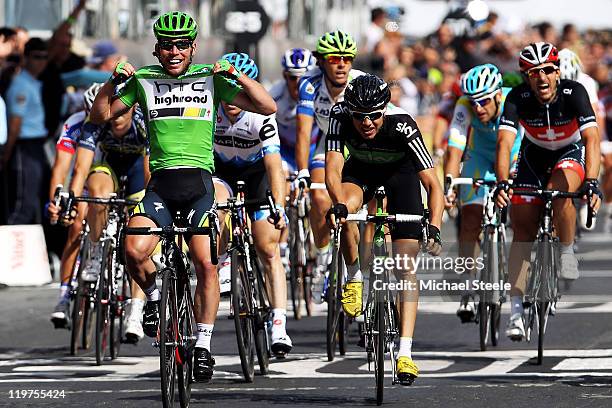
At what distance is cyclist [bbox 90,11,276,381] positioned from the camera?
10.3 meters

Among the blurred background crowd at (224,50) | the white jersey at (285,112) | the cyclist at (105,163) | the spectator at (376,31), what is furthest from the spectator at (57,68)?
the spectator at (376,31)

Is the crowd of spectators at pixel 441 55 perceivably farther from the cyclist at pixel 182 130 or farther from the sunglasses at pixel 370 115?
the cyclist at pixel 182 130

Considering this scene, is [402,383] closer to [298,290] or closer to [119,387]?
[119,387]

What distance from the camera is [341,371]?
39.4ft

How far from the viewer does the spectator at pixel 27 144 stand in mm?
17703

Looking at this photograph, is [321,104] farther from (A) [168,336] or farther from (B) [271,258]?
(A) [168,336]

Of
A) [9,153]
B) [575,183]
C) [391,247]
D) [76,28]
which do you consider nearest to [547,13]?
[76,28]

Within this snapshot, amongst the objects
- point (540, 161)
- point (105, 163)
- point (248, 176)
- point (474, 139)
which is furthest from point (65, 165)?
point (540, 161)

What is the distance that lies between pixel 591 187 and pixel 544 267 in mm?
855

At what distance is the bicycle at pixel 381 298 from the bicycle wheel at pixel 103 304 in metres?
2.34

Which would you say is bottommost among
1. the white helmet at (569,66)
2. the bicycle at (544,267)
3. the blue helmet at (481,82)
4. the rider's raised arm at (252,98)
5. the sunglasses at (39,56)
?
the bicycle at (544,267)

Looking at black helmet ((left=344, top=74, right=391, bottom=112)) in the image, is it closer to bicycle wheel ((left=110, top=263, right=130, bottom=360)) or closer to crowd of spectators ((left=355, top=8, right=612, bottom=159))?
bicycle wheel ((left=110, top=263, right=130, bottom=360))

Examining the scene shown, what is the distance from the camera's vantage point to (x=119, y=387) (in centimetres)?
1130

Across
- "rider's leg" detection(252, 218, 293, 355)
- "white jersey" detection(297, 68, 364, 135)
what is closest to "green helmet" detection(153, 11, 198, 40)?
"rider's leg" detection(252, 218, 293, 355)
